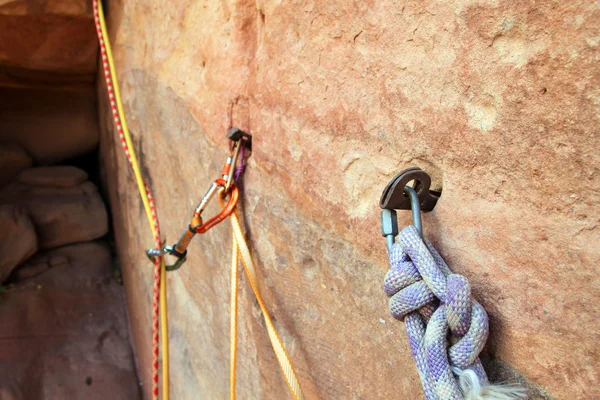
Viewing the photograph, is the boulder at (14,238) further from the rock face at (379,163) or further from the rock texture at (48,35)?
the rock face at (379,163)

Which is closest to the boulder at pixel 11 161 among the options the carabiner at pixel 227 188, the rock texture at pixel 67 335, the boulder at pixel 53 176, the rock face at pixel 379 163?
the boulder at pixel 53 176

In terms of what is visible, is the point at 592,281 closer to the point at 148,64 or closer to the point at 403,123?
the point at 403,123

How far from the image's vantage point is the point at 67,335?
2.21m

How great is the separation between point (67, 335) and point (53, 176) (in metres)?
0.81

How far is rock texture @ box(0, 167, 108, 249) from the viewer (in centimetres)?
240

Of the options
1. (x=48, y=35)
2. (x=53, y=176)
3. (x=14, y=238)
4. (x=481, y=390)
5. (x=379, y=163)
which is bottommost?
(x=14, y=238)

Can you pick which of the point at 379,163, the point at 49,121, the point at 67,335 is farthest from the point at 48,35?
the point at 379,163

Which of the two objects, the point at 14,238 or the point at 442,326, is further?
the point at 14,238

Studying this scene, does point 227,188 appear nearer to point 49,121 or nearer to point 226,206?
point 226,206

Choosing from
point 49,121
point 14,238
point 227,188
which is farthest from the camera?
point 49,121

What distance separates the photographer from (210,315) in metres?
1.24

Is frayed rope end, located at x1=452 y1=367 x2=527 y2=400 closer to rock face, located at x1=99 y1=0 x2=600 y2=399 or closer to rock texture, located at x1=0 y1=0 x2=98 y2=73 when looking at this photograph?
rock face, located at x1=99 y1=0 x2=600 y2=399

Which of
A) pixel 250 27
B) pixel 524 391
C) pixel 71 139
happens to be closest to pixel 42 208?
pixel 71 139

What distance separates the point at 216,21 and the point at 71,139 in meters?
1.98
